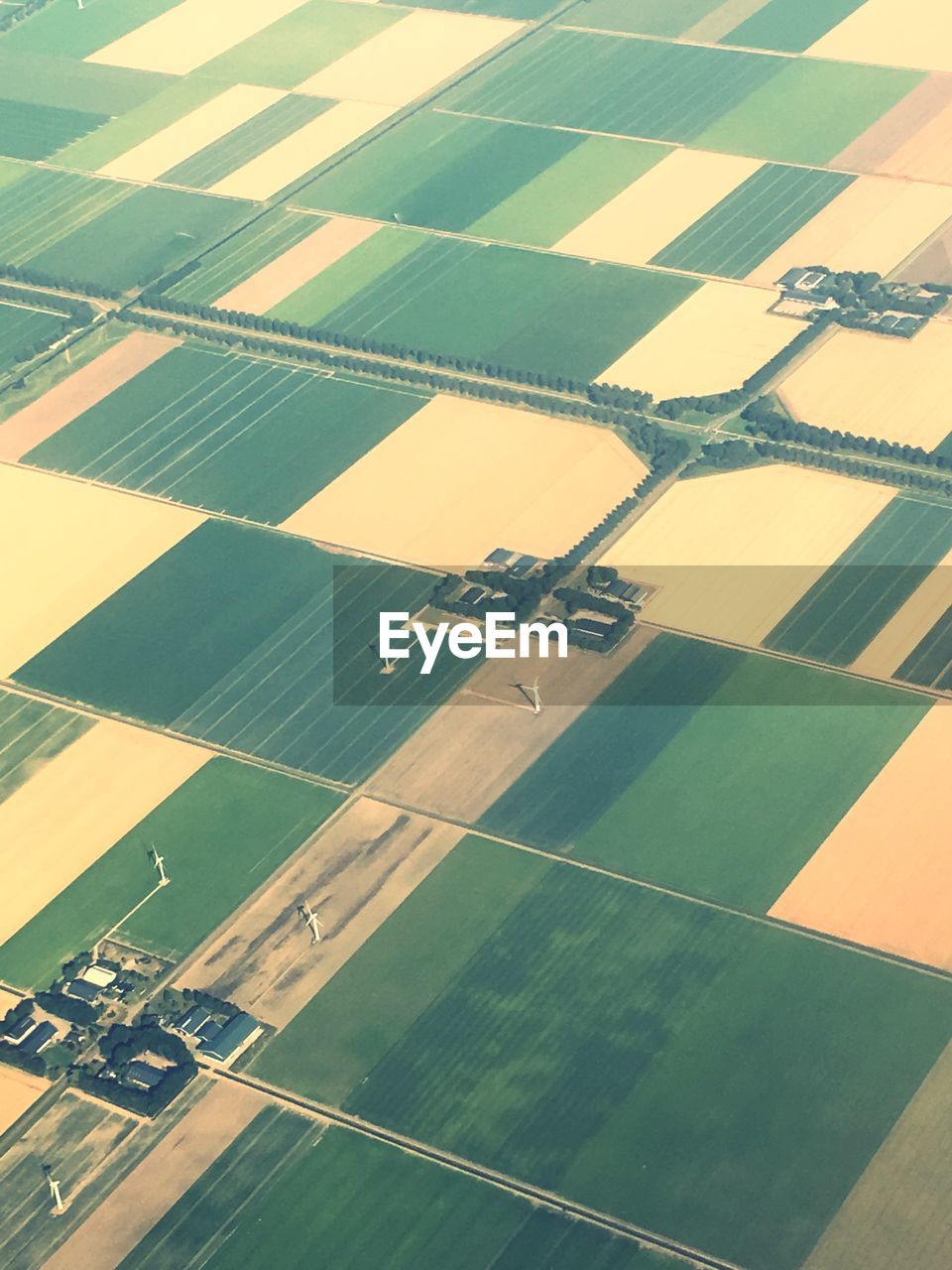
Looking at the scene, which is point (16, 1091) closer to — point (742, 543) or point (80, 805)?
point (80, 805)

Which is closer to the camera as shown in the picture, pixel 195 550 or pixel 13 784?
pixel 13 784

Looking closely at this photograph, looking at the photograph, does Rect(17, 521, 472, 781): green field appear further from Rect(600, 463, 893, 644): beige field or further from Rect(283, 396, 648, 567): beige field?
Rect(600, 463, 893, 644): beige field

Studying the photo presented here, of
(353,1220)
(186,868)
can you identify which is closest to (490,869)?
(186,868)

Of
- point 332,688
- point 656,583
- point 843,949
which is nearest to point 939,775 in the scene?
point 843,949

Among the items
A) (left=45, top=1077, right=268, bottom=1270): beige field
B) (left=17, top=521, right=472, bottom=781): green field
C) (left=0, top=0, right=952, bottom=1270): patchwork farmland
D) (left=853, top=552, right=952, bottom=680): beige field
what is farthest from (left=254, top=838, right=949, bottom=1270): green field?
(left=853, top=552, right=952, bottom=680): beige field

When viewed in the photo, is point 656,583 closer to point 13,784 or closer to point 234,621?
point 234,621

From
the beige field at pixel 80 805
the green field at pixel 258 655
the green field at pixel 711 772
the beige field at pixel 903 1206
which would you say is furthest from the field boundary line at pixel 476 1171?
the green field at pixel 258 655
